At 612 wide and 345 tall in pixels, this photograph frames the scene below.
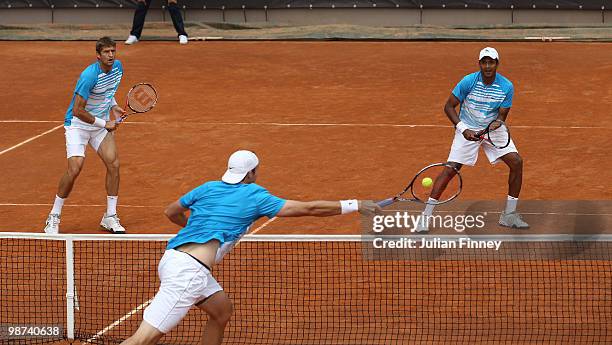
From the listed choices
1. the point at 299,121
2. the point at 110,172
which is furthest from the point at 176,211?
the point at 299,121

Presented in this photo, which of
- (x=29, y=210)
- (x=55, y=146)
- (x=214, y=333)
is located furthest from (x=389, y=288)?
(x=55, y=146)

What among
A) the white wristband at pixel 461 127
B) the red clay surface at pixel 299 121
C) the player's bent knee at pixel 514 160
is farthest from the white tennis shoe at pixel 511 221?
the red clay surface at pixel 299 121

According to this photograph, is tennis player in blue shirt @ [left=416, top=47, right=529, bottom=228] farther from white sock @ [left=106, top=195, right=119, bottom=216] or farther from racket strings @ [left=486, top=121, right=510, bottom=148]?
white sock @ [left=106, top=195, right=119, bottom=216]

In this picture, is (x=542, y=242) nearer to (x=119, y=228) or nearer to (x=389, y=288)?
(x=389, y=288)

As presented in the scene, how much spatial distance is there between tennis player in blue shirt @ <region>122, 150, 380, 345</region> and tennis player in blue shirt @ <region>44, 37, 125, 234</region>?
403 centimetres

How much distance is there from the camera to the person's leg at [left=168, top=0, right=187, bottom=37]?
949 inches

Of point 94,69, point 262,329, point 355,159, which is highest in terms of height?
point 94,69

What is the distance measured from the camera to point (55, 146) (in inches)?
637

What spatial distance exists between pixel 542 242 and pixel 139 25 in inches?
605

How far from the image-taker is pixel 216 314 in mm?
7980

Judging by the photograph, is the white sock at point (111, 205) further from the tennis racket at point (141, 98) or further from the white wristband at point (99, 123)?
the tennis racket at point (141, 98)

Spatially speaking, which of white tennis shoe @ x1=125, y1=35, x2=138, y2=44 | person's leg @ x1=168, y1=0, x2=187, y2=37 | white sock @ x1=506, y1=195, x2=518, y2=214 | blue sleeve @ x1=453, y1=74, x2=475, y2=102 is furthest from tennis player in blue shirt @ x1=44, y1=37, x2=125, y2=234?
white tennis shoe @ x1=125, y1=35, x2=138, y2=44

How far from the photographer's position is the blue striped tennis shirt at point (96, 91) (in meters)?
11.8

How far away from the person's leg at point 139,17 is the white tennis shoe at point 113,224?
12.8 metres
